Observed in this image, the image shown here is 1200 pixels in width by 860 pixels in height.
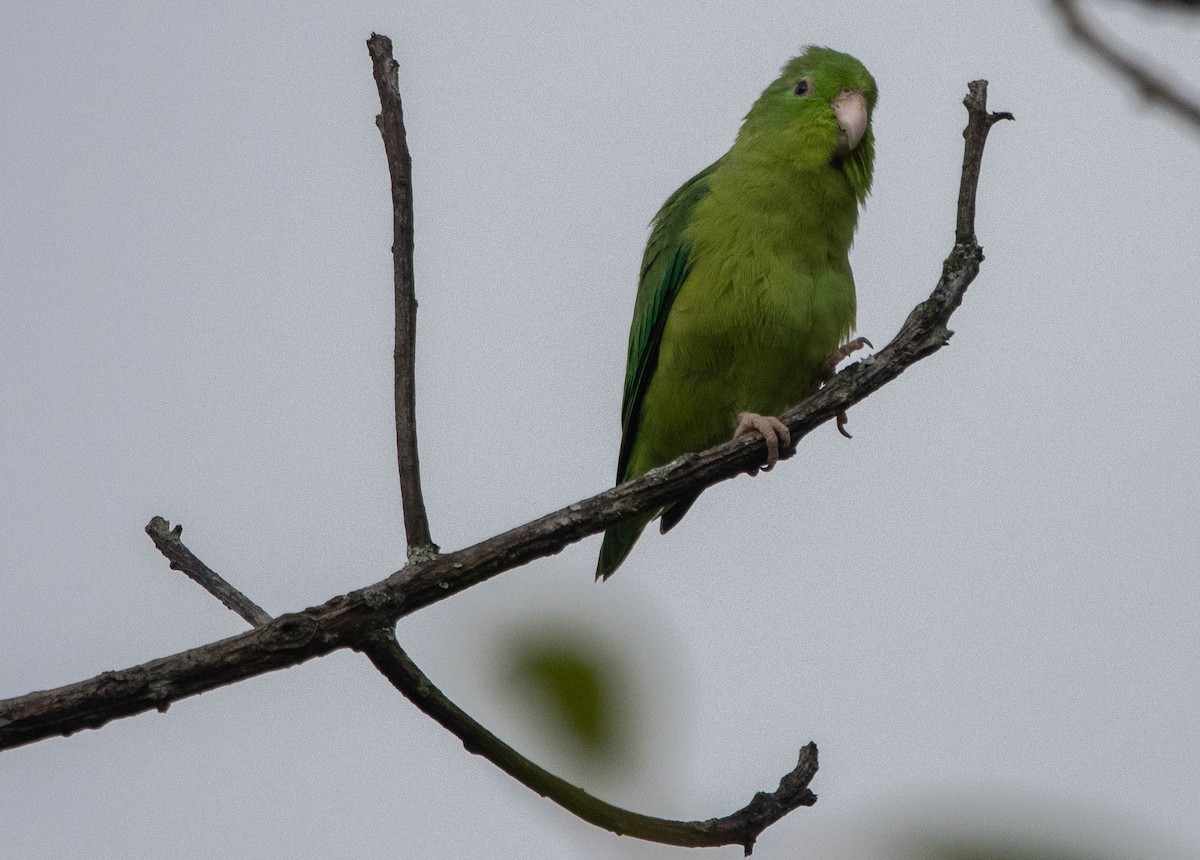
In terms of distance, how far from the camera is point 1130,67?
85 cm

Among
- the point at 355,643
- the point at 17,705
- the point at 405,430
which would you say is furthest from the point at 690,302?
the point at 17,705

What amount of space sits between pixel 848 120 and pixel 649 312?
1.02 m

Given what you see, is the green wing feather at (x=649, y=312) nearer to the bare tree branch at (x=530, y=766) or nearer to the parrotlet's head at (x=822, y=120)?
the parrotlet's head at (x=822, y=120)

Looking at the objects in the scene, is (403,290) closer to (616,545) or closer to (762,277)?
(762,277)

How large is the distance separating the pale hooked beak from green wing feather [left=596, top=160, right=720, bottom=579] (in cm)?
58

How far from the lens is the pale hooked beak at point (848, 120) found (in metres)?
4.72

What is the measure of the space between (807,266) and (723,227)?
350 millimetres

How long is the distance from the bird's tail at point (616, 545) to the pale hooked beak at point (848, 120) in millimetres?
1585

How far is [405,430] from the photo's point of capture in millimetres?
3199

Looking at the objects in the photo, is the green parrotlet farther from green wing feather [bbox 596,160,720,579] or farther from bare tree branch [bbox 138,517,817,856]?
bare tree branch [bbox 138,517,817,856]

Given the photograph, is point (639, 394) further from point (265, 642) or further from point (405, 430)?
point (265, 642)

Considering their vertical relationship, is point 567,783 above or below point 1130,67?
below

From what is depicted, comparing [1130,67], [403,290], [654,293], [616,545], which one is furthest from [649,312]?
[1130,67]

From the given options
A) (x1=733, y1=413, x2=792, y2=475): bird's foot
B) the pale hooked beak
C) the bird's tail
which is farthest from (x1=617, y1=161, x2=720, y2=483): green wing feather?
(x1=733, y1=413, x2=792, y2=475): bird's foot
